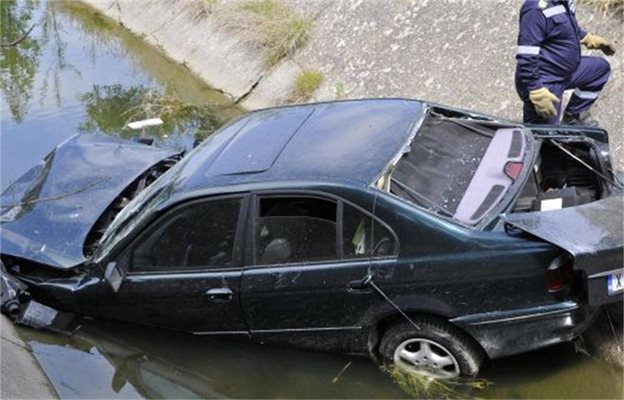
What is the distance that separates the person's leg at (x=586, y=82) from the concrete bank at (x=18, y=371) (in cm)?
462

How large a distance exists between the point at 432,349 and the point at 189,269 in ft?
5.30

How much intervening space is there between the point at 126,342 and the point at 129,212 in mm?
977

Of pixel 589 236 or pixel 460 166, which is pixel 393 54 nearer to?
pixel 460 166

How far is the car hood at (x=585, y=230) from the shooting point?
12.5 feet

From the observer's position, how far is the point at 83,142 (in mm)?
6852

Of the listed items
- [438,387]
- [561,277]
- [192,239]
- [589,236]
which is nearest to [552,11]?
[589,236]

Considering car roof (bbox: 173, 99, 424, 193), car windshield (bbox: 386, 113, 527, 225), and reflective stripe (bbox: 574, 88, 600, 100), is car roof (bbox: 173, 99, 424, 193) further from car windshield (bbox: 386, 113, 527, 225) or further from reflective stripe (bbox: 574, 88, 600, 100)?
reflective stripe (bbox: 574, 88, 600, 100)

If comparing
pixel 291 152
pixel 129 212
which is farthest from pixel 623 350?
pixel 129 212

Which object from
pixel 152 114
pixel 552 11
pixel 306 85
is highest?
pixel 552 11

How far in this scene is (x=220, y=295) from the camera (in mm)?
4711

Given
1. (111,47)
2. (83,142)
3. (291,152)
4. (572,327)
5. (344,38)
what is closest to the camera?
(572,327)

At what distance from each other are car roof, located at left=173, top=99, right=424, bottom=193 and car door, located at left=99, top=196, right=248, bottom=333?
0.65 ft

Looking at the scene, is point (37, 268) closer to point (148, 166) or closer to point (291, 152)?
point (148, 166)

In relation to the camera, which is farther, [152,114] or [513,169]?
[152,114]
